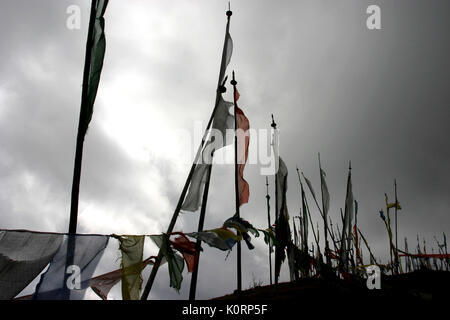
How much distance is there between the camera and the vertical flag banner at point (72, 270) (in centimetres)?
467

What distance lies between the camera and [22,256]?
4574 mm

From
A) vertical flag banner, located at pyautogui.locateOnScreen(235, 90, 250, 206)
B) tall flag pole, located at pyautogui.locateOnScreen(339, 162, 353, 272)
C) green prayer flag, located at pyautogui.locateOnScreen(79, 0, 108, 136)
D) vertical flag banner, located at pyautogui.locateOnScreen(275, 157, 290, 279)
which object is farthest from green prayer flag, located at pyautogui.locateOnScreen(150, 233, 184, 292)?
tall flag pole, located at pyautogui.locateOnScreen(339, 162, 353, 272)

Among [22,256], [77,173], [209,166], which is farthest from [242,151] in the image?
[22,256]

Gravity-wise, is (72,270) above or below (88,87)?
below

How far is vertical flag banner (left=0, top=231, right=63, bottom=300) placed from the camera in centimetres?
445

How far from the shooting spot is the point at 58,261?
4.81 meters

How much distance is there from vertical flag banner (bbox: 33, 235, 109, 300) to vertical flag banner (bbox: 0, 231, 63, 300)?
0.44 ft

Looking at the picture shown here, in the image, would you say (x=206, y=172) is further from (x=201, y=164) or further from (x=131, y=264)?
(x=131, y=264)

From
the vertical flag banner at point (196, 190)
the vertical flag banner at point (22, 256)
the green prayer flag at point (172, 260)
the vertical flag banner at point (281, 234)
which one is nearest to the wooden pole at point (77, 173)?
the vertical flag banner at point (22, 256)

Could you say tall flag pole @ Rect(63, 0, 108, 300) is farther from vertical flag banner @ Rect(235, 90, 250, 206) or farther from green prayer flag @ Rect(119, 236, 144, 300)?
vertical flag banner @ Rect(235, 90, 250, 206)

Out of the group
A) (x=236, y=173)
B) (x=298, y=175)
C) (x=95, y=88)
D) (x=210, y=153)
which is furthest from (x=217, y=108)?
(x=298, y=175)

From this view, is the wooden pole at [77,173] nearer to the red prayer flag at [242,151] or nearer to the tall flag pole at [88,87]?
the tall flag pole at [88,87]

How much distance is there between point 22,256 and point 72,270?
27.9 inches
